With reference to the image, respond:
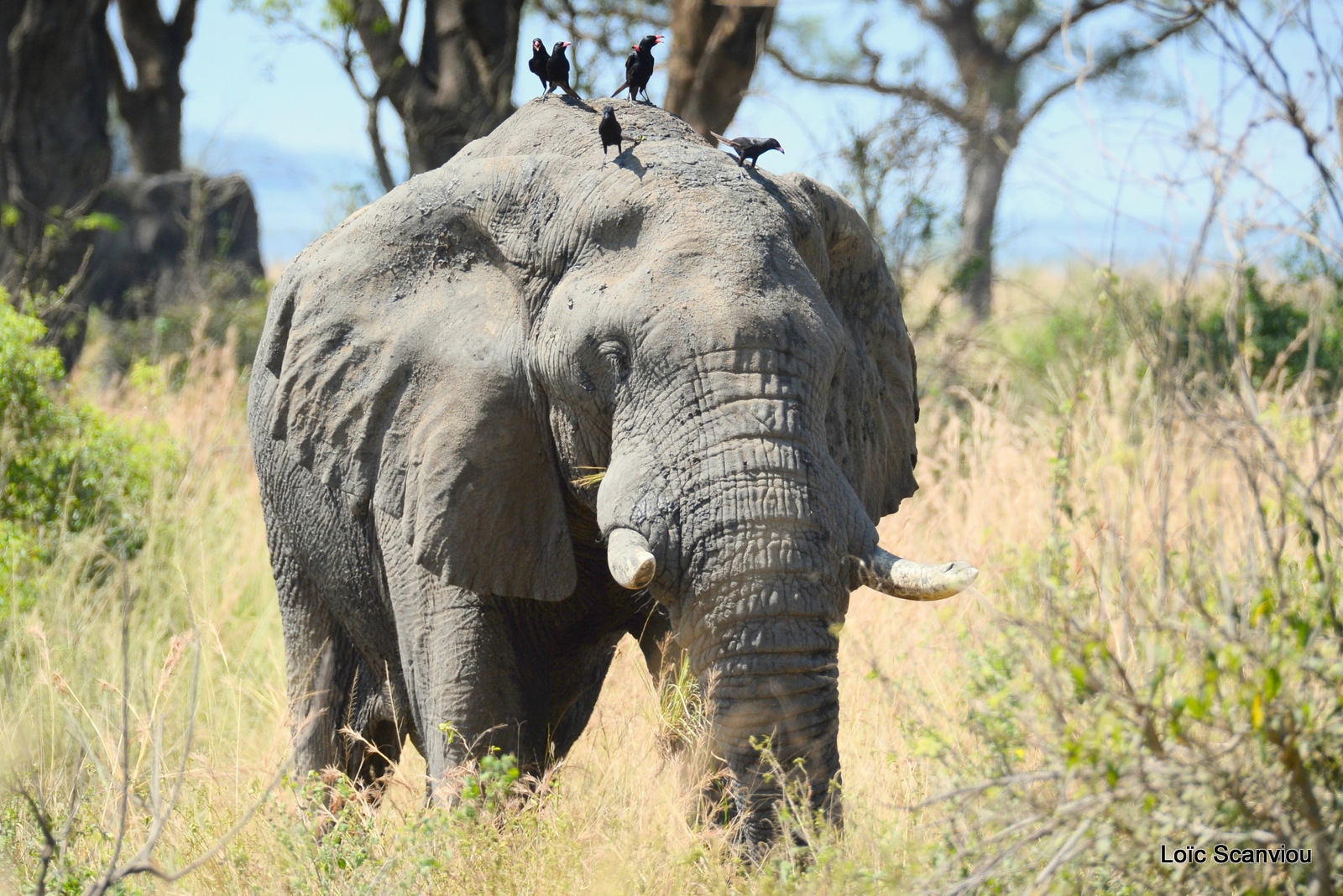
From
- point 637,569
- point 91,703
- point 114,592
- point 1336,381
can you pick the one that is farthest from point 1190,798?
point 1336,381

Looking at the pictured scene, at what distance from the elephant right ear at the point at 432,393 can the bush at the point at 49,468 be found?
8.08 feet

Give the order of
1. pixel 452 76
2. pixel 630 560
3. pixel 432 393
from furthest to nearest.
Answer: pixel 452 76
pixel 432 393
pixel 630 560

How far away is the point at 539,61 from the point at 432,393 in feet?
4.26

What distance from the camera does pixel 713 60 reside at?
9.05 m

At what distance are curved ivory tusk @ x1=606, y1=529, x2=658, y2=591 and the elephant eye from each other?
1.30ft

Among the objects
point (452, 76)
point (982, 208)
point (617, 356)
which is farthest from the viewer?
point (982, 208)

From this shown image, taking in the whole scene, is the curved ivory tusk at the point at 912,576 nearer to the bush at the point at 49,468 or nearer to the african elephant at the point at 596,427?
the african elephant at the point at 596,427

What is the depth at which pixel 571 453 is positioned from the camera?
10.7ft

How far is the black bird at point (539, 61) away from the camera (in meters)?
4.06

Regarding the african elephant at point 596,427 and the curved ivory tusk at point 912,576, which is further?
the african elephant at point 596,427

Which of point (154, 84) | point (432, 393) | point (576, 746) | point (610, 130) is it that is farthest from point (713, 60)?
point (154, 84)

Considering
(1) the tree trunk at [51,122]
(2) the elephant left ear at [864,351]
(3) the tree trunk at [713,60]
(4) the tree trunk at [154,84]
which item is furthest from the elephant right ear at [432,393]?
(4) the tree trunk at [154,84]

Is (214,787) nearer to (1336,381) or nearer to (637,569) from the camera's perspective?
(637,569)

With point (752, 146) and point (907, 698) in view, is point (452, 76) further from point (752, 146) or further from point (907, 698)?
point (907, 698)
